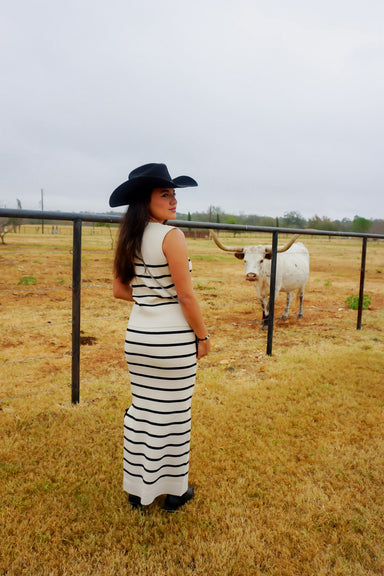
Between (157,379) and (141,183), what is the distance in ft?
2.99

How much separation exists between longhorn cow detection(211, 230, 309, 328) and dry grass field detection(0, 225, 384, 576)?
1.27 meters

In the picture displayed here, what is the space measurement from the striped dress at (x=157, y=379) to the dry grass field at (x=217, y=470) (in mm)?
246

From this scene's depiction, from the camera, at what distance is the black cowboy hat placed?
1646mm

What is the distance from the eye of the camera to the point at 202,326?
1.75 meters

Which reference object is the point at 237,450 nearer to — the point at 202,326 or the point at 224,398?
the point at 224,398

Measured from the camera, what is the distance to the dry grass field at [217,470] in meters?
1.69

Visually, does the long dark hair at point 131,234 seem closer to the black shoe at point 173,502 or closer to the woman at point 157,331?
the woman at point 157,331

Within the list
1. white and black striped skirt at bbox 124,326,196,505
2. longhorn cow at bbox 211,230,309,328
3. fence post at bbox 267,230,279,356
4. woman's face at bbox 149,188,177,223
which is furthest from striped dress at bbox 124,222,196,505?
longhorn cow at bbox 211,230,309,328

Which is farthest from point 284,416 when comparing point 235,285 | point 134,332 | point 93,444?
point 235,285

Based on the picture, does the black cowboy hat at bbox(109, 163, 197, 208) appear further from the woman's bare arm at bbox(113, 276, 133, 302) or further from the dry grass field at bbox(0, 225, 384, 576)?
the dry grass field at bbox(0, 225, 384, 576)

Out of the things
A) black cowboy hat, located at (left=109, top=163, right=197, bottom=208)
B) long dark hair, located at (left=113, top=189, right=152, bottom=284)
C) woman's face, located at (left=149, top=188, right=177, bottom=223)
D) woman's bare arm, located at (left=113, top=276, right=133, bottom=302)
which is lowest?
woman's bare arm, located at (left=113, top=276, right=133, bottom=302)

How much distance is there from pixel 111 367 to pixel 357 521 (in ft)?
8.61

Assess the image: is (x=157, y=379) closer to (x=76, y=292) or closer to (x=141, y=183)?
(x=141, y=183)

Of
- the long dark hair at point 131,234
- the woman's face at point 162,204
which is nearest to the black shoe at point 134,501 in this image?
the long dark hair at point 131,234
